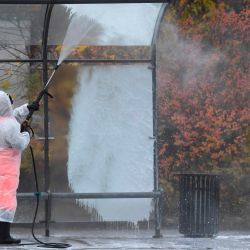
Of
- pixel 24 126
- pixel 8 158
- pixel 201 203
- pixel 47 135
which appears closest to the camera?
pixel 8 158

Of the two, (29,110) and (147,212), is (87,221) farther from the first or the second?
(29,110)

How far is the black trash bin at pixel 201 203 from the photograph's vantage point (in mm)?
10508

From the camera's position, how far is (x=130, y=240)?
10258 millimetres

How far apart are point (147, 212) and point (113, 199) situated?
1.45 ft

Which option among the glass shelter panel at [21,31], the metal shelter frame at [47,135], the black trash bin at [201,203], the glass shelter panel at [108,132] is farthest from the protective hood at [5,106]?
the black trash bin at [201,203]

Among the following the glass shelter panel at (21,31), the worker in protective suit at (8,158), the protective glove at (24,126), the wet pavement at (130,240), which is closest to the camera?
the worker in protective suit at (8,158)

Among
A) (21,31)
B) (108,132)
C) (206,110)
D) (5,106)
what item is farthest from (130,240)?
(206,110)

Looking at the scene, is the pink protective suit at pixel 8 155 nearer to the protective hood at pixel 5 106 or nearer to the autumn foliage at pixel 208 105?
the protective hood at pixel 5 106

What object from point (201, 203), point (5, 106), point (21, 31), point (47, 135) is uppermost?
point (21, 31)

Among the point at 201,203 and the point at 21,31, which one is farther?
the point at 21,31

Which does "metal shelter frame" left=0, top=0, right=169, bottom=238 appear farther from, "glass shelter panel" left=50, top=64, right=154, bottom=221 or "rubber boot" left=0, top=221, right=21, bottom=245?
"rubber boot" left=0, top=221, right=21, bottom=245

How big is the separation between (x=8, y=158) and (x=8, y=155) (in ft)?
0.11

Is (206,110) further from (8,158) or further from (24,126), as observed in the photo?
(8,158)

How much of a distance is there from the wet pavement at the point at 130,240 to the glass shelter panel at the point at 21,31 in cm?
222
